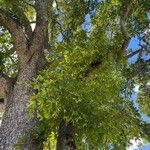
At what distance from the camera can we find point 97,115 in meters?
10.8

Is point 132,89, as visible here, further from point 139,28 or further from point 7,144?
point 7,144

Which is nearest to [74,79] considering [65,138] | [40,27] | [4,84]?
[65,138]

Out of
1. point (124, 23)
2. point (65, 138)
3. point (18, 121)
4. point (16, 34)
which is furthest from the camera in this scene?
point (16, 34)

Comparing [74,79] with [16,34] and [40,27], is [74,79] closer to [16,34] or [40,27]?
[16,34]

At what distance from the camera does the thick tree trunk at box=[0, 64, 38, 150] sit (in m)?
11.1

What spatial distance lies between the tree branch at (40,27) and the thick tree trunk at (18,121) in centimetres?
159

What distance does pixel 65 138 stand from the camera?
1098 cm

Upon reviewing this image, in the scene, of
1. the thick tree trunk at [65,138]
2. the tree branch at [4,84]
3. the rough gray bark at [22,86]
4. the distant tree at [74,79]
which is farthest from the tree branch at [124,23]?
the tree branch at [4,84]

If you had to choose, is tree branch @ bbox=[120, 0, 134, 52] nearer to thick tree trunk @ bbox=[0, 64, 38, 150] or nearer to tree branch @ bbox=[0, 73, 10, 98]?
thick tree trunk @ bbox=[0, 64, 38, 150]

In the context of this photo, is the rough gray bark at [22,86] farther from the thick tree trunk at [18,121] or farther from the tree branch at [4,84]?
the tree branch at [4,84]

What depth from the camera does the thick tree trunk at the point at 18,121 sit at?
1114 cm

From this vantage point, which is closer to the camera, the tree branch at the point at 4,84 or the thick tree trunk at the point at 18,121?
the thick tree trunk at the point at 18,121

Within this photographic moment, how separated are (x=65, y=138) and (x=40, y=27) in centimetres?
550

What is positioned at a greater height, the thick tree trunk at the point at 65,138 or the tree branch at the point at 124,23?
the tree branch at the point at 124,23
